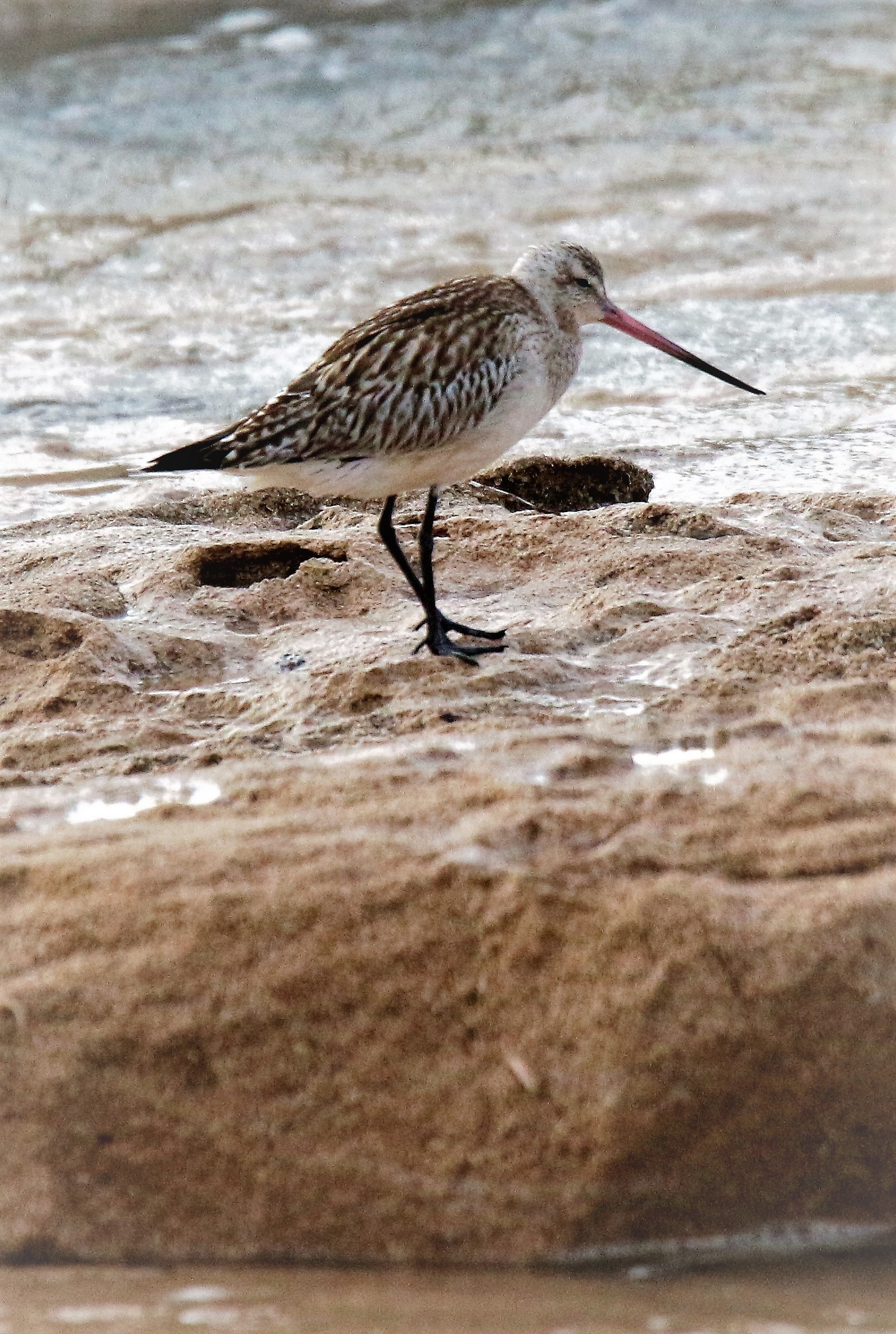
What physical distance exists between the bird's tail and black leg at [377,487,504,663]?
52cm

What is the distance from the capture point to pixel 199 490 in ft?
23.9

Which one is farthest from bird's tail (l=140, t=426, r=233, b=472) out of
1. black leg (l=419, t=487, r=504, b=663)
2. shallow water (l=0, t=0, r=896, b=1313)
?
shallow water (l=0, t=0, r=896, b=1313)

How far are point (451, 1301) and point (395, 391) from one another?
273 cm

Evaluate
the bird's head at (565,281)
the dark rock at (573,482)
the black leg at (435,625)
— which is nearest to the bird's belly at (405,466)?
the black leg at (435,625)

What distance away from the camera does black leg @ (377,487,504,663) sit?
4730 millimetres

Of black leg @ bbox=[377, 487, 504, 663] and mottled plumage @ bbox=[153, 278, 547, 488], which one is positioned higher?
mottled plumage @ bbox=[153, 278, 547, 488]

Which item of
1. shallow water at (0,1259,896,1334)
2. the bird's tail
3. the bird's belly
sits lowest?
shallow water at (0,1259,896,1334)

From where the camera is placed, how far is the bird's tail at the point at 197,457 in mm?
4867

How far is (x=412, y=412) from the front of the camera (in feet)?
16.2

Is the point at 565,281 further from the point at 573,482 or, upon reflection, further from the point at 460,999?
the point at 460,999

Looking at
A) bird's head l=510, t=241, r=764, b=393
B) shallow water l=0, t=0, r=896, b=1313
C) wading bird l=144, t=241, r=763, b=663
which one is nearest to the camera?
shallow water l=0, t=0, r=896, b=1313

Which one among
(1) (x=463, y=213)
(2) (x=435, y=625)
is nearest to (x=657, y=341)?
(2) (x=435, y=625)

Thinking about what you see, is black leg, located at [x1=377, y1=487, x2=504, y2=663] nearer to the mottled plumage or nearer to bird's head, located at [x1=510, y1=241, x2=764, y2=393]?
the mottled plumage

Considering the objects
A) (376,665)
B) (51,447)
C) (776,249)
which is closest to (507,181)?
(776,249)
